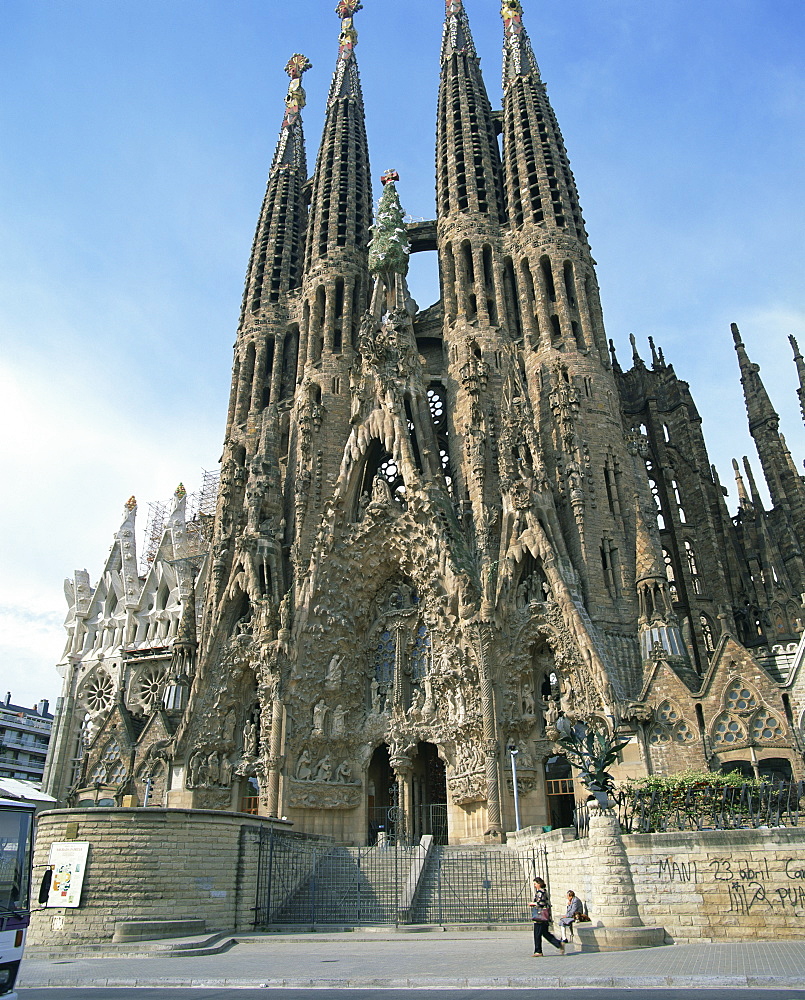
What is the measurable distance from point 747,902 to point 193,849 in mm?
11042

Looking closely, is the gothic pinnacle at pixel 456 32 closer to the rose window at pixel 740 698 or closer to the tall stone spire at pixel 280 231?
the tall stone spire at pixel 280 231

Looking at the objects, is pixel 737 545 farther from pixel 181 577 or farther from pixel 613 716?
pixel 181 577

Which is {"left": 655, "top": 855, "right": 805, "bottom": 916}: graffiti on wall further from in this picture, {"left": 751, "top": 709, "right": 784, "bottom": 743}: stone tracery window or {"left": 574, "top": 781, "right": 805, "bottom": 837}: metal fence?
{"left": 751, "top": 709, "right": 784, "bottom": 743}: stone tracery window

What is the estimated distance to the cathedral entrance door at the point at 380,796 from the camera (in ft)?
95.0

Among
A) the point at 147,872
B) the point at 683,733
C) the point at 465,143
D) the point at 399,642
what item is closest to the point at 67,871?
the point at 147,872

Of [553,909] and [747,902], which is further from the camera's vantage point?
[553,909]

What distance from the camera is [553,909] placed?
15.3 m

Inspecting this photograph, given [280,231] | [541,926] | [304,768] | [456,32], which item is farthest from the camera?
[456,32]

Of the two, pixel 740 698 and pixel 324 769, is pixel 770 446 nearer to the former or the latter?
pixel 740 698

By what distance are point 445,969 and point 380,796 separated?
21.3 m

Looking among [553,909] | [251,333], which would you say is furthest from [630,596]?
[251,333]

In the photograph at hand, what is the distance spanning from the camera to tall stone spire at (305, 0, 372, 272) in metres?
42.2

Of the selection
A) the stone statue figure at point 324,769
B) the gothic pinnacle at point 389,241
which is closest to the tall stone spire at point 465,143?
the gothic pinnacle at point 389,241

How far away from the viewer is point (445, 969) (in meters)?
10.1
